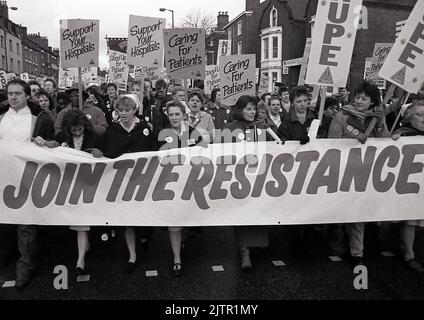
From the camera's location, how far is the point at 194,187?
438 centimetres

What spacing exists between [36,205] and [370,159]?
333 cm

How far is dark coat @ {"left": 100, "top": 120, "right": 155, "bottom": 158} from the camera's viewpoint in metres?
4.52

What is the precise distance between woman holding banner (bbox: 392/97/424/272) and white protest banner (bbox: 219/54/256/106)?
2.97 meters

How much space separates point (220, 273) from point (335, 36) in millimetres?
2704

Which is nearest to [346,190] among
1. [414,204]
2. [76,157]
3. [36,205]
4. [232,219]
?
[414,204]

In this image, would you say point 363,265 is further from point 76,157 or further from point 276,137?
point 76,157

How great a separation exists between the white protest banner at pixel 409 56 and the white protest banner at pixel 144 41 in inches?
168

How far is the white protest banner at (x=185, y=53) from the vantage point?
7488 millimetres

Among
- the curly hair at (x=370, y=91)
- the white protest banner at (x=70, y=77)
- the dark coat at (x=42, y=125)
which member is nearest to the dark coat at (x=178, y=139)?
the dark coat at (x=42, y=125)

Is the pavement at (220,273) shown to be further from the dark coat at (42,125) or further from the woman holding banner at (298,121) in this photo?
the dark coat at (42,125)

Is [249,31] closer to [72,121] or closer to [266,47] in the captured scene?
[266,47]

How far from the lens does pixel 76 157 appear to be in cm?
438

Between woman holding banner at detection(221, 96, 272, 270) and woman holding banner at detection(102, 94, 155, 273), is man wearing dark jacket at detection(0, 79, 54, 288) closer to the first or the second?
woman holding banner at detection(102, 94, 155, 273)
